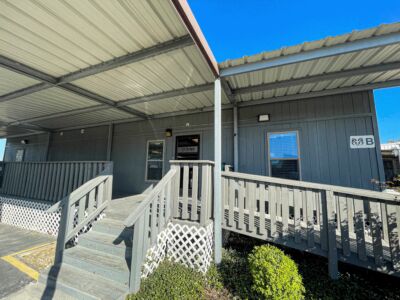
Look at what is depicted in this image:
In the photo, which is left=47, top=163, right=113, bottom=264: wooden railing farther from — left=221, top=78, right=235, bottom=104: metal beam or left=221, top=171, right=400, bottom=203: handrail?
left=221, top=78, right=235, bottom=104: metal beam

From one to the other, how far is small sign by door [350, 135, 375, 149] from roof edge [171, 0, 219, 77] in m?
3.59

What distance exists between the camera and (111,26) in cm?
274

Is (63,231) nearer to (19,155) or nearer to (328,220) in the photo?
(328,220)

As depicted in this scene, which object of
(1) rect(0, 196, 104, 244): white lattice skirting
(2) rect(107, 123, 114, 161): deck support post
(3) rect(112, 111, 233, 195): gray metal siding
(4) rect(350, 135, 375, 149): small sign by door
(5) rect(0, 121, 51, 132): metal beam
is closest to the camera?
(4) rect(350, 135, 375, 149): small sign by door

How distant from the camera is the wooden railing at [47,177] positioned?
477 cm

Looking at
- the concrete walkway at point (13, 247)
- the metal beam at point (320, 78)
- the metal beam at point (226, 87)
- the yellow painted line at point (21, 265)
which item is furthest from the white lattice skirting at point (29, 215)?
the metal beam at point (320, 78)

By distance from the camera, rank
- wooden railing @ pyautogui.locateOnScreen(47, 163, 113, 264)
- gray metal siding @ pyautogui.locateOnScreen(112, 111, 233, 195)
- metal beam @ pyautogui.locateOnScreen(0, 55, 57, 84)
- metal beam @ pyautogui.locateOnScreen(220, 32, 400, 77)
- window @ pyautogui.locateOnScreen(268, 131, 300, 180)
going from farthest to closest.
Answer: gray metal siding @ pyautogui.locateOnScreen(112, 111, 233, 195) < window @ pyautogui.locateOnScreen(268, 131, 300, 180) < metal beam @ pyautogui.locateOnScreen(0, 55, 57, 84) < wooden railing @ pyautogui.locateOnScreen(47, 163, 113, 264) < metal beam @ pyautogui.locateOnScreen(220, 32, 400, 77)

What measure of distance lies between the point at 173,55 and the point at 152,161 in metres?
4.28

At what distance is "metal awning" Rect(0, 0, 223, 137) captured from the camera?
2.51 m

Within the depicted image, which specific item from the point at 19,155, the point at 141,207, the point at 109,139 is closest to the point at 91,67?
the point at 141,207

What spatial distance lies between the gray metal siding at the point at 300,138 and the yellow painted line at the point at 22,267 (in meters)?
3.59

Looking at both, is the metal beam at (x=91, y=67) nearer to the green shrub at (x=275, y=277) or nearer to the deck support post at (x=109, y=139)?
the deck support post at (x=109, y=139)

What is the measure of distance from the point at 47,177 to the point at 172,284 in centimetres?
498

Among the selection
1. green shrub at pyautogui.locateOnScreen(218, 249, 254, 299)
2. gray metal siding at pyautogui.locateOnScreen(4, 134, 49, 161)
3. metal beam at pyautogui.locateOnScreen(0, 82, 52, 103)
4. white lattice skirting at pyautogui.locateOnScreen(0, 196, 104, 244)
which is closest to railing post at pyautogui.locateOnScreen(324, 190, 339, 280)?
green shrub at pyautogui.locateOnScreen(218, 249, 254, 299)
